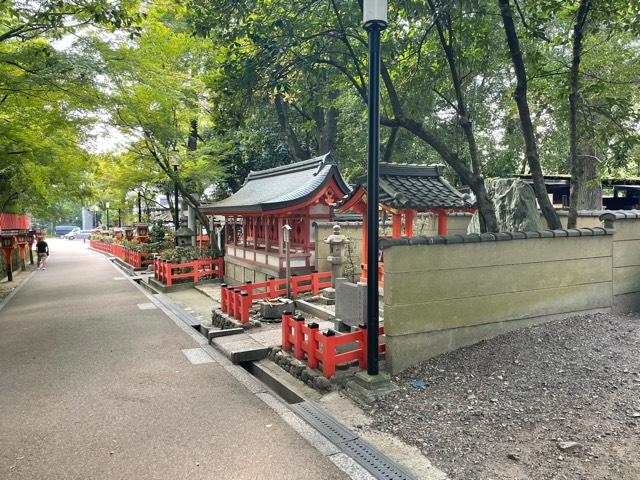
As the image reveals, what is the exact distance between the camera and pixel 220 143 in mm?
23094

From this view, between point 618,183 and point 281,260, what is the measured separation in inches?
567

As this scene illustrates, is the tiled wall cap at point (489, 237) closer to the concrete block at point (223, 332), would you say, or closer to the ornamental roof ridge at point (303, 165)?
the concrete block at point (223, 332)

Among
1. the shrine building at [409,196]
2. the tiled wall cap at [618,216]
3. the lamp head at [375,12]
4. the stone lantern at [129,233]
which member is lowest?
the stone lantern at [129,233]

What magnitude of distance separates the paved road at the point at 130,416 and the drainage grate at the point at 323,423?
12.6 inches

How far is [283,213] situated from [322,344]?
843 cm

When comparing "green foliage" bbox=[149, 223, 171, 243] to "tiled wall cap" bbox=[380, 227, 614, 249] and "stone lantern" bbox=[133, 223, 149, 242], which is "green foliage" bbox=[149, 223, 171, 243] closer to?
"stone lantern" bbox=[133, 223, 149, 242]

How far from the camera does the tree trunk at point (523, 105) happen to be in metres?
7.71

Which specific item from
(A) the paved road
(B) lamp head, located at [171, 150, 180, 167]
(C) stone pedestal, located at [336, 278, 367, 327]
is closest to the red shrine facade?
(B) lamp head, located at [171, 150, 180, 167]

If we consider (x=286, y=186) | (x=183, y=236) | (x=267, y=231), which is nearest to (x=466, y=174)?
(x=286, y=186)

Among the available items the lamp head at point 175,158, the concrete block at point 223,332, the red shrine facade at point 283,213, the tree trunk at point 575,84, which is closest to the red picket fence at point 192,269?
the red shrine facade at point 283,213

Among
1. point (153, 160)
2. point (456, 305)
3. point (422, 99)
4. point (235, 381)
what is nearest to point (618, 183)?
point (422, 99)

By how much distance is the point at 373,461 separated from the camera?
14.9 ft

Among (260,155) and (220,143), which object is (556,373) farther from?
(260,155)

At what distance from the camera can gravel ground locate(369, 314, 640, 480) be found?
420 centimetres
